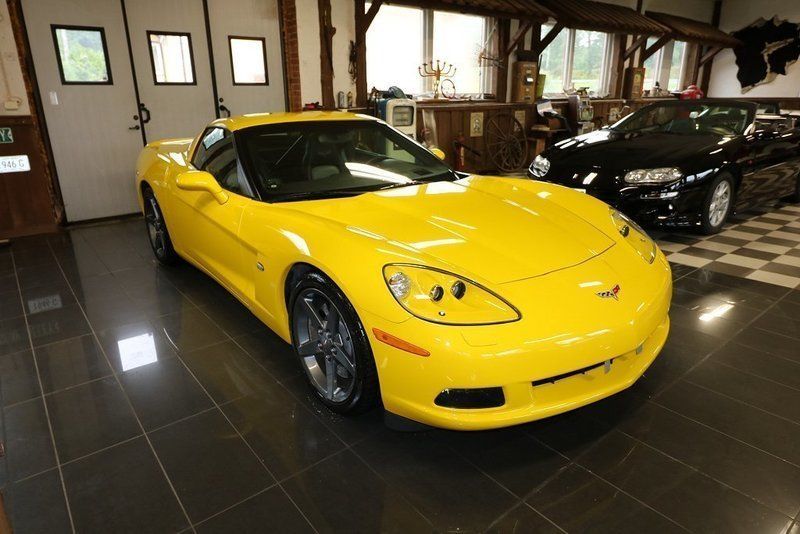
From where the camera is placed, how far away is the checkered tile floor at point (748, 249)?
12.2 feet

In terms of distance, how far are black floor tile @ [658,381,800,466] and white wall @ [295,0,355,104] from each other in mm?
5669

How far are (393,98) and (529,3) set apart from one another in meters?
3.58

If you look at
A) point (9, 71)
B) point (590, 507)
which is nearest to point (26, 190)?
point (9, 71)

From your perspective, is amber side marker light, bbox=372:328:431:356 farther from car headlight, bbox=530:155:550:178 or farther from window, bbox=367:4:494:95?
window, bbox=367:4:494:95

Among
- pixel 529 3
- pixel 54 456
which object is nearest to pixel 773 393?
pixel 54 456

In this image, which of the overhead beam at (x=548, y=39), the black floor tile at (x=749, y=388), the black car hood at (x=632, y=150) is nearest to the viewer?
the black floor tile at (x=749, y=388)

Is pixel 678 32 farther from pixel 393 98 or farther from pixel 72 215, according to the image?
pixel 72 215

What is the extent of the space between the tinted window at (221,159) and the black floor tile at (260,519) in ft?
4.59

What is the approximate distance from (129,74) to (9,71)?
1034 mm

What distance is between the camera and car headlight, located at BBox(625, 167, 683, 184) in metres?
4.07

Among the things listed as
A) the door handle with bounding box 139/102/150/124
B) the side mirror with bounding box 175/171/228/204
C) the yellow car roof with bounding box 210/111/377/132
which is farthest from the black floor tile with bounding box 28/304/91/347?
the door handle with bounding box 139/102/150/124

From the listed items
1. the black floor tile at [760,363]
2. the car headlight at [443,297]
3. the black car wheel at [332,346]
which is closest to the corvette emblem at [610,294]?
the car headlight at [443,297]

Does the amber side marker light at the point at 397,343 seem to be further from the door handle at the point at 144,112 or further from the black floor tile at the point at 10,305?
the door handle at the point at 144,112

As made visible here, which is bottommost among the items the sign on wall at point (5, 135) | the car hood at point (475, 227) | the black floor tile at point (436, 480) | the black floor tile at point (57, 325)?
the black floor tile at point (436, 480)
